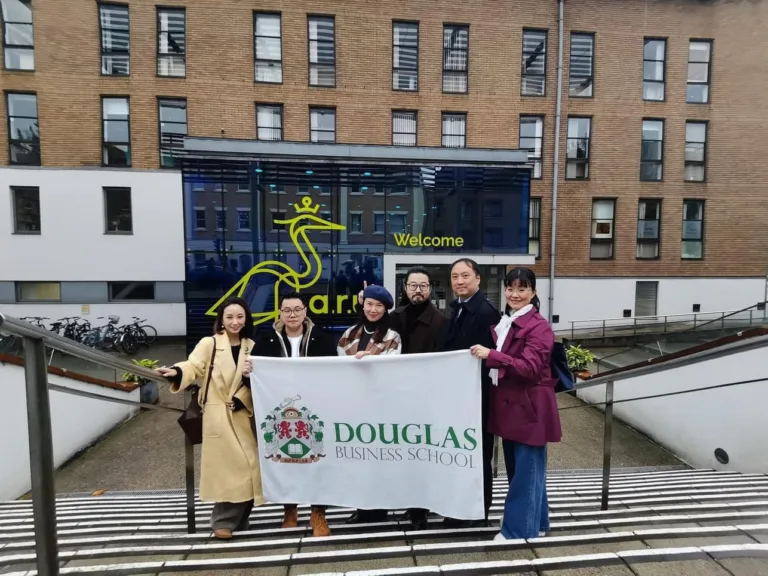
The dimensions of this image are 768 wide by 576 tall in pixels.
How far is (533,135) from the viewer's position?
584 inches

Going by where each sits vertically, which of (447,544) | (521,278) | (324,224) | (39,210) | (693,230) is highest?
(39,210)

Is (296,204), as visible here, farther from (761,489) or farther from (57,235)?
(57,235)

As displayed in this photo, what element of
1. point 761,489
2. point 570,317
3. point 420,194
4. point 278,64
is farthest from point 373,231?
point 570,317

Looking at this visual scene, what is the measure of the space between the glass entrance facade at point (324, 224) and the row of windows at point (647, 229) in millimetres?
8204

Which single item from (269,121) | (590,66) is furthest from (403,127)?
(590,66)

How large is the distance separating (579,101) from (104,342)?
721 inches

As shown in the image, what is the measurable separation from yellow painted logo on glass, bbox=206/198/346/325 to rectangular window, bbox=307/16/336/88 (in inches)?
314

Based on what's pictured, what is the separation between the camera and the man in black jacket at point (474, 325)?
2520mm

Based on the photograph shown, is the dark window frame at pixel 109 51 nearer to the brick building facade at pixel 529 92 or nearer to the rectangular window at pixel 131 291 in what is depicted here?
the brick building facade at pixel 529 92

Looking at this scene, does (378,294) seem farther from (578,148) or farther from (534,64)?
(534,64)

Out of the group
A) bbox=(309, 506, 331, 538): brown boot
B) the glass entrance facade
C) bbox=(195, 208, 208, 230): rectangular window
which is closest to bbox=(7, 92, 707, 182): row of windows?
the glass entrance facade

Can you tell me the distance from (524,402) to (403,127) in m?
13.7

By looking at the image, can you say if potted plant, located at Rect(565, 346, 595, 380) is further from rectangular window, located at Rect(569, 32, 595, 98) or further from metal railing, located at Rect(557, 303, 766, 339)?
rectangular window, located at Rect(569, 32, 595, 98)

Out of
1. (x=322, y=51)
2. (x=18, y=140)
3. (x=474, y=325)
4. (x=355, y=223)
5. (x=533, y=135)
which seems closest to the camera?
(x=474, y=325)
